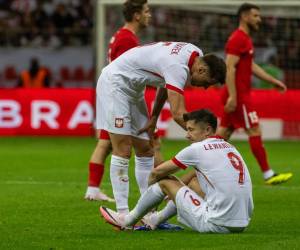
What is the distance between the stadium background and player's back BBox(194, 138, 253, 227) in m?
0.20

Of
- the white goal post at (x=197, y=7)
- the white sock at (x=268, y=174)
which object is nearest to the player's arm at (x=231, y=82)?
the white sock at (x=268, y=174)

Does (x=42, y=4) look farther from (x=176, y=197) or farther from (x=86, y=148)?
(x=176, y=197)

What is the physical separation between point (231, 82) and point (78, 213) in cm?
424

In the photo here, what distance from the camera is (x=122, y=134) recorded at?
1005 cm

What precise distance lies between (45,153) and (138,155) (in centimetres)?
877

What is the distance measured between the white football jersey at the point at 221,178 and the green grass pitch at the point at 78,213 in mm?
192

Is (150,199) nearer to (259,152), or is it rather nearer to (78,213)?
(78,213)

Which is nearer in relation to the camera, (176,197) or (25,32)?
(176,197)

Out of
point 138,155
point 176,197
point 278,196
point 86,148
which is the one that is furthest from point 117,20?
point 176,197

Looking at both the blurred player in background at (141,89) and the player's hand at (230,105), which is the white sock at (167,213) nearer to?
the blurred player in background at (141,89)

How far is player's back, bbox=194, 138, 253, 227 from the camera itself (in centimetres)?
889

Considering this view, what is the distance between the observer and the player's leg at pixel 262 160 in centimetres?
1418

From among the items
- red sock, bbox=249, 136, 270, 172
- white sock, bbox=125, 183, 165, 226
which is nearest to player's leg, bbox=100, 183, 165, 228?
white sock, bbox=125, 183, 165, 226

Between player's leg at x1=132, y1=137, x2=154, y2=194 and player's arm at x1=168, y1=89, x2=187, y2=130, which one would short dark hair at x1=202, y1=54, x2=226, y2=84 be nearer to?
player's arm at x1=168, y1=89, x2=187, y2=130
